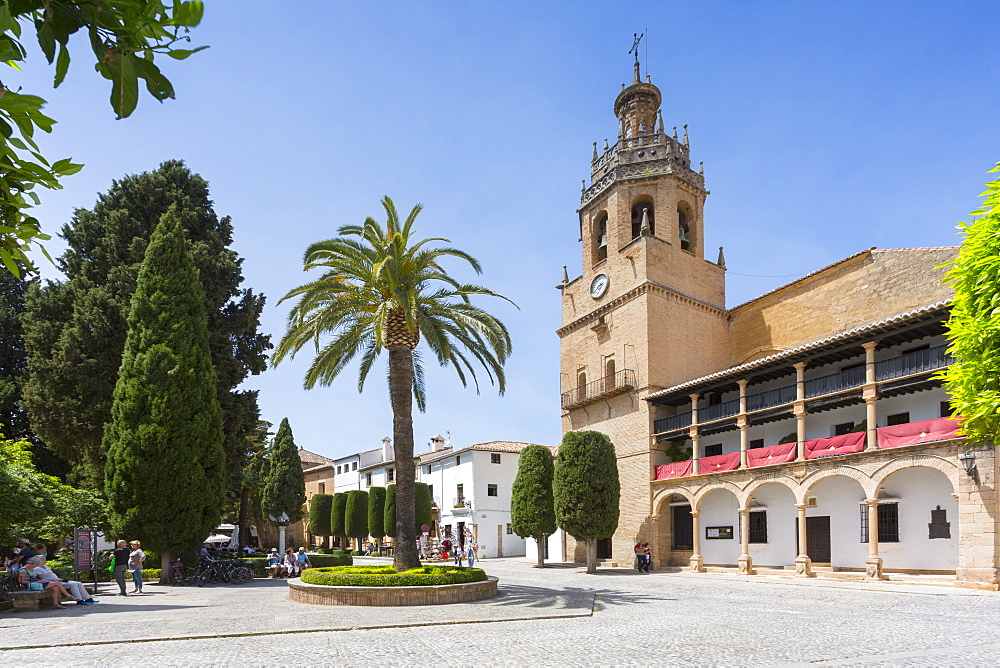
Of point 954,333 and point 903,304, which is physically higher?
point 903,304

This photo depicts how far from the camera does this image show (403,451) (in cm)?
1838

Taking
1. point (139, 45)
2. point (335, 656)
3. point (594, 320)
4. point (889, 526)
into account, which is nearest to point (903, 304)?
point (889, 526)

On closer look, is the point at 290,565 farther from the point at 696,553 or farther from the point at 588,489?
the point at 696,553

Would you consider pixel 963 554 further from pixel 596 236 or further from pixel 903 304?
pixel 596 236

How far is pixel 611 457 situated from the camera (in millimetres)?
31594

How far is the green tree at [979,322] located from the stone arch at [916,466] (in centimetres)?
1490

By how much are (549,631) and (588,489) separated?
19330 millimetres

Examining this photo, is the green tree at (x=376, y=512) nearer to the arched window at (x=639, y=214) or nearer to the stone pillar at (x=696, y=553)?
the stone pillar at (x=696, y=553)

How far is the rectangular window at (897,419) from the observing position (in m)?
25.1

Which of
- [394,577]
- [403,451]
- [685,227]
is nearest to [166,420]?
[403,451]

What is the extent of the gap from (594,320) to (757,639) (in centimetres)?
2754

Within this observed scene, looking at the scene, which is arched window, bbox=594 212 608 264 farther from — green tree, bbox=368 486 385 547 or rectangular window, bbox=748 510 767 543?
green tree, bbox=368 486 385 547

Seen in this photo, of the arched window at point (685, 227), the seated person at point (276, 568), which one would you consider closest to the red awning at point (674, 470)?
the arched window at point (685, 227)

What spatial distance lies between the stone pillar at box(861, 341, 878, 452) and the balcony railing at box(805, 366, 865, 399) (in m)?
0.51
